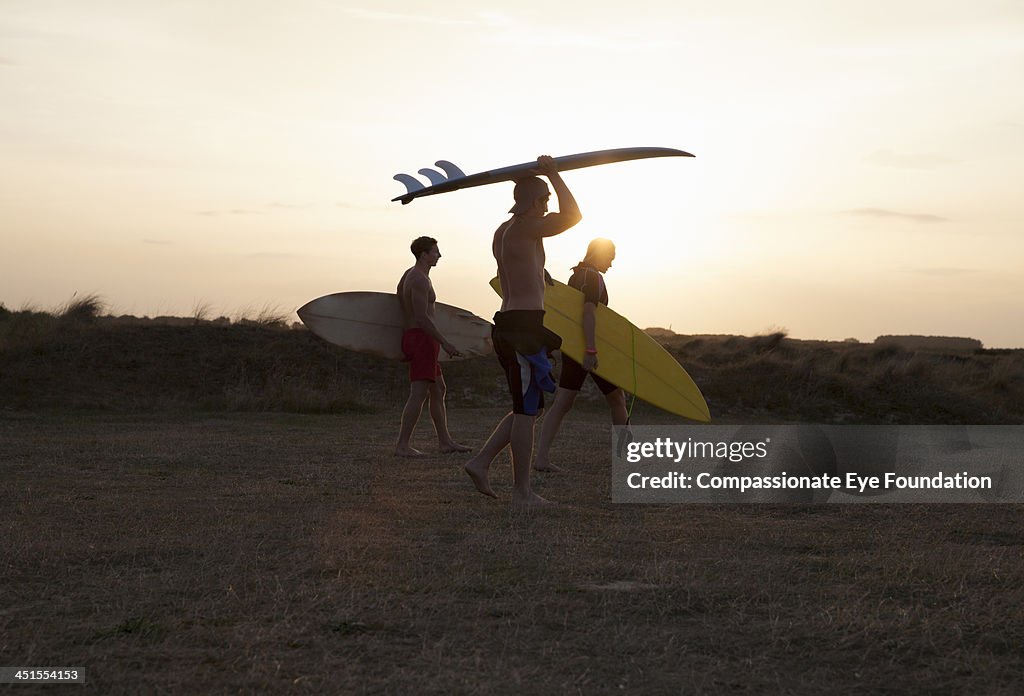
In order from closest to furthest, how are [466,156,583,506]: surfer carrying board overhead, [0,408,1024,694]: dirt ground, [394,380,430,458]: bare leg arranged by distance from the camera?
[0,408,1024,694]: dirt ground < [466,156,583,506]: surfer carrying board overhead < [394,380,430,458]: bare leg

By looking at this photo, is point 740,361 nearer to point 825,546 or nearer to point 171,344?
point 171,344

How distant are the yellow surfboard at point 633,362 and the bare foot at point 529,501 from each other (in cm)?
204

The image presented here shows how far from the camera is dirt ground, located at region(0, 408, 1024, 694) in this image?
3273 millimetres

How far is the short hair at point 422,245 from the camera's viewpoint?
30.1ft

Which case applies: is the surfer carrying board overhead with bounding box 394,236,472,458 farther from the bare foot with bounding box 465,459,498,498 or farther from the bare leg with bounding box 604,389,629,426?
the bare foot with bounding box 465,459,498,498

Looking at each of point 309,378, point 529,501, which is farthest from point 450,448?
point 309,378

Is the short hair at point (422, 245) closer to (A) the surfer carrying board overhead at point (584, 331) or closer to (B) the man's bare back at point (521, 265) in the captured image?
(A) the surfer carrying board overhead at point (584, 331)

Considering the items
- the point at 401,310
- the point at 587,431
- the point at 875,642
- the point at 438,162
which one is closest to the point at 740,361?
the point at 587,431

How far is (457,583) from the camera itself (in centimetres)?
430

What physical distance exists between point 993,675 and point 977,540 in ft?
8.12

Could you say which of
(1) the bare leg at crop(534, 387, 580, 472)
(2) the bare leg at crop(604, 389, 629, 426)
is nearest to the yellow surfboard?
(2) the bare leg at crop(604, 389, 629, 426)

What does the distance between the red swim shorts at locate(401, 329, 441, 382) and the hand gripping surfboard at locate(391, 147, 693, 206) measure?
224 centimetres

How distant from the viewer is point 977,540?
5.58 metres

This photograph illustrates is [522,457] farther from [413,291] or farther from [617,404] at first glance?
[413,291]
